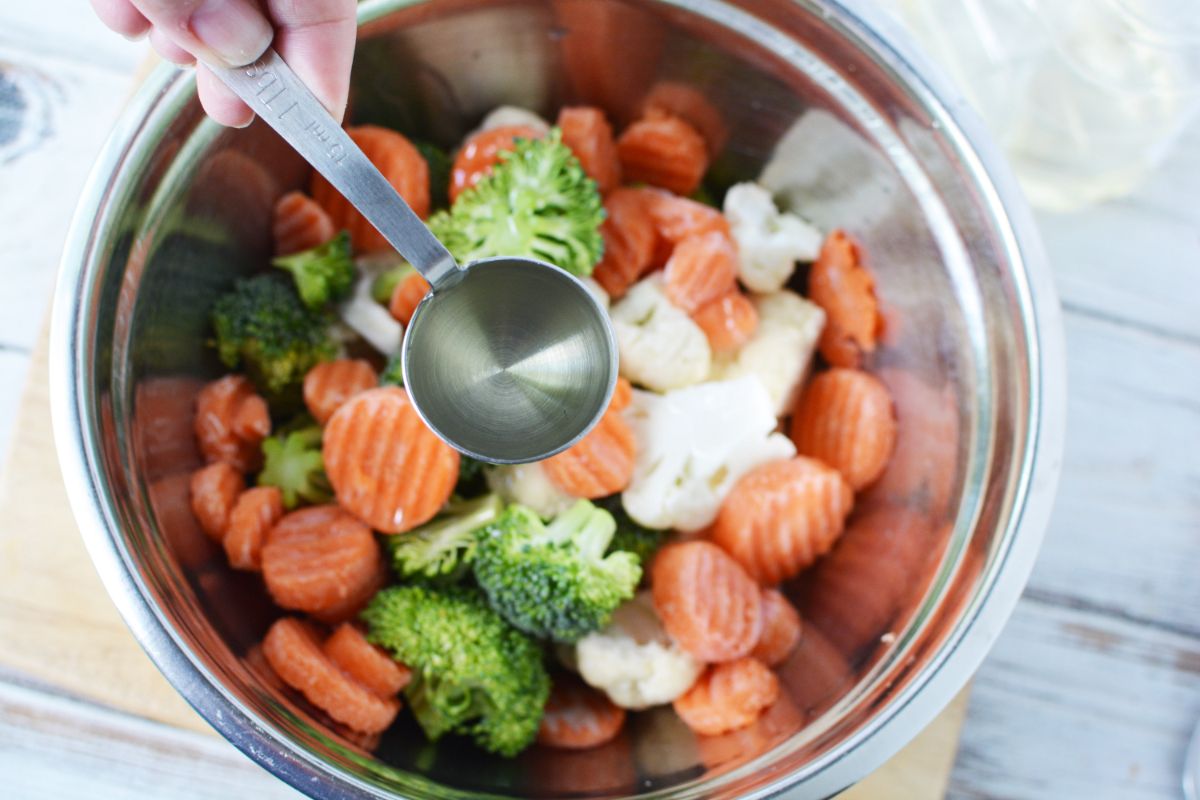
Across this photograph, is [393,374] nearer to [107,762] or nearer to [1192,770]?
[107,762]

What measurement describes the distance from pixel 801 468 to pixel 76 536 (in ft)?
4.15

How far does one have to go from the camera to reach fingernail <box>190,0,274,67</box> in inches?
41.3

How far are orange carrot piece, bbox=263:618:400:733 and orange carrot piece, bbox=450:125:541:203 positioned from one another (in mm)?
830

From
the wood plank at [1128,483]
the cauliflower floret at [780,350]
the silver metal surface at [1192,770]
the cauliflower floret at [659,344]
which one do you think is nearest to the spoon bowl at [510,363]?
the cauliflower floret at [659,344]

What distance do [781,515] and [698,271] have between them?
456 mm

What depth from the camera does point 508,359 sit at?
1.37m

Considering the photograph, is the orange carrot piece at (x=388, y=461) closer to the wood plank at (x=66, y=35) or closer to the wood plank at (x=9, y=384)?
the wood plank at (x=9, y=384)

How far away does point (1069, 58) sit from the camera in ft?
6.76

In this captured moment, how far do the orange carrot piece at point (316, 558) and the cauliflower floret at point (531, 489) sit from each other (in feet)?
0.78

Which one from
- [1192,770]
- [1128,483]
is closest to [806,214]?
[1128,483]

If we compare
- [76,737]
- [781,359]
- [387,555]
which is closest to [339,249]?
[387,555]

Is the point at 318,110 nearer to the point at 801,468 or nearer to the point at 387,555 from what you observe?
the point at 387,555

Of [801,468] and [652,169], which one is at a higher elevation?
[652,169]

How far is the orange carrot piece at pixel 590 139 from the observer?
177cm
